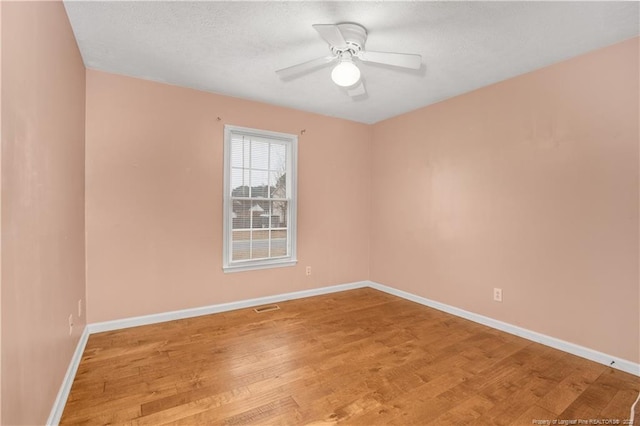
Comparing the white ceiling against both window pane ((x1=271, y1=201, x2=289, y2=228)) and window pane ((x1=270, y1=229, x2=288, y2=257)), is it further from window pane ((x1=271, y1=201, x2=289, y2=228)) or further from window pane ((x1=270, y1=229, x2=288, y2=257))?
window pane ((x1=270, y1=229, x2=288, y2=257))

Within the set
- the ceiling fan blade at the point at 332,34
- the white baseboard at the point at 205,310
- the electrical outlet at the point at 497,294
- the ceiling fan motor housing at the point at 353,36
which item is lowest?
the white baseboard at the point at 205,310

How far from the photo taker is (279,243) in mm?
4008

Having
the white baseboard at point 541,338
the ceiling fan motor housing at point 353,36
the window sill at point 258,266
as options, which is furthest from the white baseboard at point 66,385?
the white baseboard at point 541,338

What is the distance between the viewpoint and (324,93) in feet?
11.4

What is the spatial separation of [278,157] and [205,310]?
2077 millimetres

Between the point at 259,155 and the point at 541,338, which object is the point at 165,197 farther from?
the point at 541,338

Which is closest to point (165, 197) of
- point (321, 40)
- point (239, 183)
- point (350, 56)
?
point (239, 183)

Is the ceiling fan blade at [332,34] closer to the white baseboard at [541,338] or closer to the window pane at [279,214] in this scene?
the window pane at [279,214]

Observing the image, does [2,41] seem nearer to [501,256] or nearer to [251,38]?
[251,38]

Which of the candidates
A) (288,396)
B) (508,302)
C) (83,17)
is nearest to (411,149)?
(508,302)

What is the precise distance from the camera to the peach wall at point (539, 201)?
234cm

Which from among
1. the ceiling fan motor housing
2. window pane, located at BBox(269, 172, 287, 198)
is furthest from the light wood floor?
the ceiling fan motor housing

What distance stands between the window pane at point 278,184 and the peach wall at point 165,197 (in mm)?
239

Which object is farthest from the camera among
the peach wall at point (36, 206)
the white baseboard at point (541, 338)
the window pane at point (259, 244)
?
the window pane at point (259, 244)
